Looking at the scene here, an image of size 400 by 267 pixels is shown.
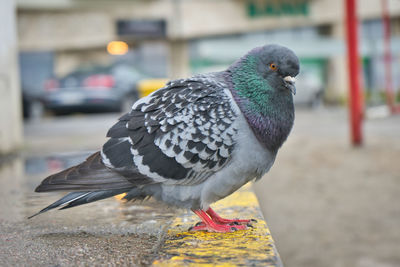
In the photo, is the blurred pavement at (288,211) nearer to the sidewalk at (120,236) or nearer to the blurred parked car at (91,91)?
the sidewalk at (120,236)

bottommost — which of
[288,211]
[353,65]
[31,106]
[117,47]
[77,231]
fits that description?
[288,211]

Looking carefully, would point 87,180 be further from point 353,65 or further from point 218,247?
point 353,65

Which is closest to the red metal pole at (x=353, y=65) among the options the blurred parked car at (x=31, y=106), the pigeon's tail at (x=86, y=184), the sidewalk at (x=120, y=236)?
the sidewalk at (x=120, y=236)

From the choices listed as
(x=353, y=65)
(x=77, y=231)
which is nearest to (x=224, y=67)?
(x=353, y=65)

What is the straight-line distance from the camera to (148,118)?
7.23ft

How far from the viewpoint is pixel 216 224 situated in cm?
234

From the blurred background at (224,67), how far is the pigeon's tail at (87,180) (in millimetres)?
541

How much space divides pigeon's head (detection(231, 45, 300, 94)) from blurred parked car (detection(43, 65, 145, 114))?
12.7 meters

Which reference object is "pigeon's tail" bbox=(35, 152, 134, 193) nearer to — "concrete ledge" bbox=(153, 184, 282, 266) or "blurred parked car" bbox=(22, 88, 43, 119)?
"concrete ledge" bbox=(153, 184, 282, 266)

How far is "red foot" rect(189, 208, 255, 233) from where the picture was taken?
2.31 m

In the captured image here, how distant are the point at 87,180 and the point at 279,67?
3.29 feet

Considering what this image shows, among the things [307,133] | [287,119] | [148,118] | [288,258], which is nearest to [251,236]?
[287,119]

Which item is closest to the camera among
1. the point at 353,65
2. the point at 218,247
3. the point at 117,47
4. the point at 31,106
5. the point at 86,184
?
the point at 218,247

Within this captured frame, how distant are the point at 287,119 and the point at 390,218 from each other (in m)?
3.75
